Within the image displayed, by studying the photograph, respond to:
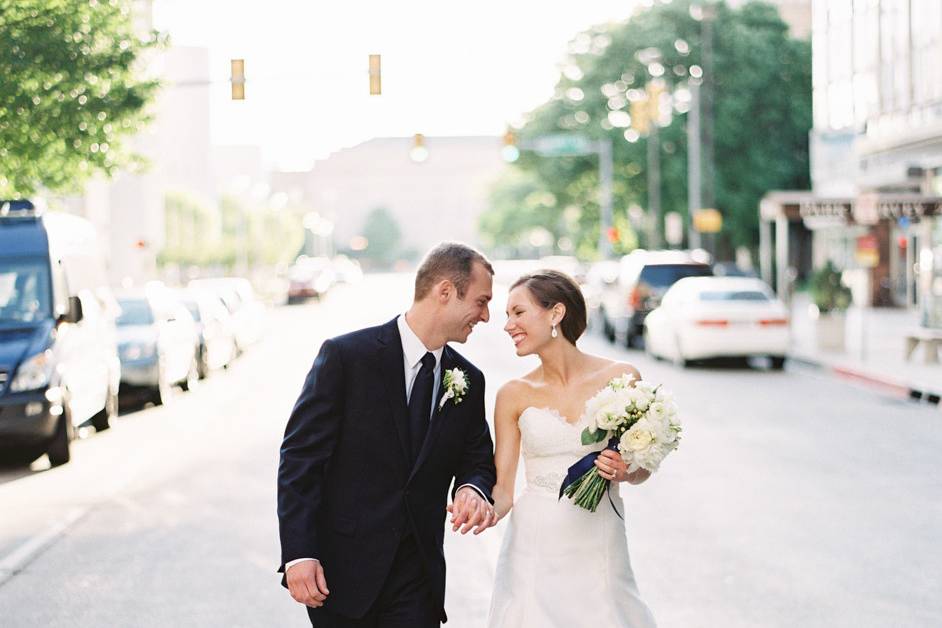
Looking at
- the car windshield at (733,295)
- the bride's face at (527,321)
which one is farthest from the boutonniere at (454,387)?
the car windshield at (733,295)

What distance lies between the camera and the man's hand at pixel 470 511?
4.17 metres

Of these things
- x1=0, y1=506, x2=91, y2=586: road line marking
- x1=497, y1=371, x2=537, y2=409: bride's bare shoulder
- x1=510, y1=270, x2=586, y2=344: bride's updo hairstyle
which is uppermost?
x1=510, y1=270, x2=586, y2=344: bride's updo hairstyle

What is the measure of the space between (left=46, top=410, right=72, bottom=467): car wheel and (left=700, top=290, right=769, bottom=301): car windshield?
13584 millimetres

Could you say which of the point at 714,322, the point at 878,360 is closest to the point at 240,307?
the point at 714,322

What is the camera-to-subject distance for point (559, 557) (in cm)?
454

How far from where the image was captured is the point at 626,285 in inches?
1157

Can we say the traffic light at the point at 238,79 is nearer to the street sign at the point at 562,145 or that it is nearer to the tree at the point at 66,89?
the tree at the point at 66,89

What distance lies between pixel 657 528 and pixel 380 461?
560 cm

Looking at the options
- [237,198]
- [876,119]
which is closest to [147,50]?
[876,119]

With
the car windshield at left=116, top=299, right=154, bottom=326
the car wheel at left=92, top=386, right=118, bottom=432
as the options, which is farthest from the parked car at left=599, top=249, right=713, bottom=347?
the car wheel at left=92, top=386, right=118, bottom=432

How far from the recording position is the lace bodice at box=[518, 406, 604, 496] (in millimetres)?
4566

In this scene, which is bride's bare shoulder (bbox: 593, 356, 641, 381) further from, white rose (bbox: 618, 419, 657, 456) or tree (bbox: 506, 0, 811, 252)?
tree (bbox: 506, 0, 811, 252)

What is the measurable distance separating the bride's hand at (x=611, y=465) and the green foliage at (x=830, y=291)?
75.5ft

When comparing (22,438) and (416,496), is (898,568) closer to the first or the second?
(416,496)
